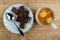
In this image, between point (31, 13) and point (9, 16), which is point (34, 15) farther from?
point (9, 16)

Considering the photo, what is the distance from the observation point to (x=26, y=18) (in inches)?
47.4

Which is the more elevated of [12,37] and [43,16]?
[43,16]

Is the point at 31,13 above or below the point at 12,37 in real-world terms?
above

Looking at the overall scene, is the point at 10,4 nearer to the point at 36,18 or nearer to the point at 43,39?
the point at 36,18

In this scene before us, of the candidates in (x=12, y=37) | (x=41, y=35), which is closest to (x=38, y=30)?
(x=41, y=35)

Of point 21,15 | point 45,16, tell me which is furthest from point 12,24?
point 45,16

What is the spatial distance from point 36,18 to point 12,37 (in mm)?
184

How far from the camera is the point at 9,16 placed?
47.2 inches

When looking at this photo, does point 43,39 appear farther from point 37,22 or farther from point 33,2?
point 33,2

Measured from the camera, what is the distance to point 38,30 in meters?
1.24

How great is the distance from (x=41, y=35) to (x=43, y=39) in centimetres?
3

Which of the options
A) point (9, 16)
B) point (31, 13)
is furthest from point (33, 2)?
point (9, 16)

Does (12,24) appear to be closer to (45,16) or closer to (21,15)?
(21,15)

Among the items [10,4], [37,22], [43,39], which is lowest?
[43,39]
